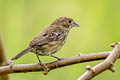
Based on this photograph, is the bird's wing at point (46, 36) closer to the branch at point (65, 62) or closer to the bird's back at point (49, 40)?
the bird's back at point (49, 40)

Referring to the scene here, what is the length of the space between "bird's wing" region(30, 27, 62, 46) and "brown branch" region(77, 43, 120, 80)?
3.80ft

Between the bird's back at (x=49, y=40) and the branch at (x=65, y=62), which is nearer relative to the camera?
the branch at (x=65, y=62)

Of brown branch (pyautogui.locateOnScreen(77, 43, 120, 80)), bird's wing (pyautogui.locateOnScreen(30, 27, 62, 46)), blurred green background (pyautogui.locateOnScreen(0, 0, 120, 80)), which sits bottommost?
blurred green background (pyautogui.locateOnScreen(0, 0, 120, 80))

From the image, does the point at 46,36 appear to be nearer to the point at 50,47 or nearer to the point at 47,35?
the point at 47,35

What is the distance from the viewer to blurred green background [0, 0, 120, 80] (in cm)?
539

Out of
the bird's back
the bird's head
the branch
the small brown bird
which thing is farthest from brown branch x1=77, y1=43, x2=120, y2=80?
the bird's head

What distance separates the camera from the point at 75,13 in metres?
6.13

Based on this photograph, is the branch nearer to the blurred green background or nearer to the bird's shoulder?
→ the bird's shoulder

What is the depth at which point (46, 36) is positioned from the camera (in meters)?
3.78

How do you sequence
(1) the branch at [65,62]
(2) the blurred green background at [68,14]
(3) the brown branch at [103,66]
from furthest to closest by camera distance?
(2) the blurred green background at [68,14] → (1) the branch at [65,62] → (3) the brown branch at [103,66]

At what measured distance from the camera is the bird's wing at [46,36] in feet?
11.9

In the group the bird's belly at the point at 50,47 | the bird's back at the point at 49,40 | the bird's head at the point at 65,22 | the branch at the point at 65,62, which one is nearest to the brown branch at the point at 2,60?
the branch at the point at 65,62

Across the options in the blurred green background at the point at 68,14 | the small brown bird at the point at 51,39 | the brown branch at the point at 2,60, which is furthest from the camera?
the blurred green background at the point at 68,14

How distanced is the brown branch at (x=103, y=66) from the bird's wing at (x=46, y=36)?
1.16 meters
